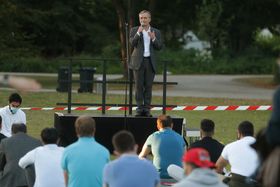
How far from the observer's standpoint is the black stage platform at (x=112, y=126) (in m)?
17.4

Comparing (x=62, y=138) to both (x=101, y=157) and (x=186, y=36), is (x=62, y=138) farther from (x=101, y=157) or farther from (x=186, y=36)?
(x=186, y=36)

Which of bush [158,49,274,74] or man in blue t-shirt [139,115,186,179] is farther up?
bush [158,49,274,74]

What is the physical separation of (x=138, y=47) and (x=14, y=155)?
5.44 meters

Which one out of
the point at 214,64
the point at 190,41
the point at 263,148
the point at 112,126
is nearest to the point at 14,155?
the point at 263,148

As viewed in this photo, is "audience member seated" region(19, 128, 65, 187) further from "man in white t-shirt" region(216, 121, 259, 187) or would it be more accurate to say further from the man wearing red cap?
the man wearing red cap

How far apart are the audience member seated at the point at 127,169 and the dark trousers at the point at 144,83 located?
26.2 feet

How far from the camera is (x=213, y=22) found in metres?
54.6

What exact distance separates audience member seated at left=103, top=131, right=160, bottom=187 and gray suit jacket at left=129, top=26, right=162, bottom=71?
7.74 metres

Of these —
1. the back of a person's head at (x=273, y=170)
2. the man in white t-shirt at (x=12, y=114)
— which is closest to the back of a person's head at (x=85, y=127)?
the back of a person's head at (x=273, y=170)

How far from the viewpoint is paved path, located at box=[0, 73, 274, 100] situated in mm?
35719

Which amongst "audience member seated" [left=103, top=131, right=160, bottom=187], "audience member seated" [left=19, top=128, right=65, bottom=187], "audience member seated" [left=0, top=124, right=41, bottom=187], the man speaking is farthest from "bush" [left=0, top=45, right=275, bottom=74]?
"audience member seated" [left=103, top=131, right=160, bottom=187]

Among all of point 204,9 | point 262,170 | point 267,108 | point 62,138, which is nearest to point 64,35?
point 204,9

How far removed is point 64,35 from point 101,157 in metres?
51.6

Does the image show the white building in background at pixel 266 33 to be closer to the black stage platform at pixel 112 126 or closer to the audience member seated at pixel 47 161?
the black stage platform at pixel 112 126
